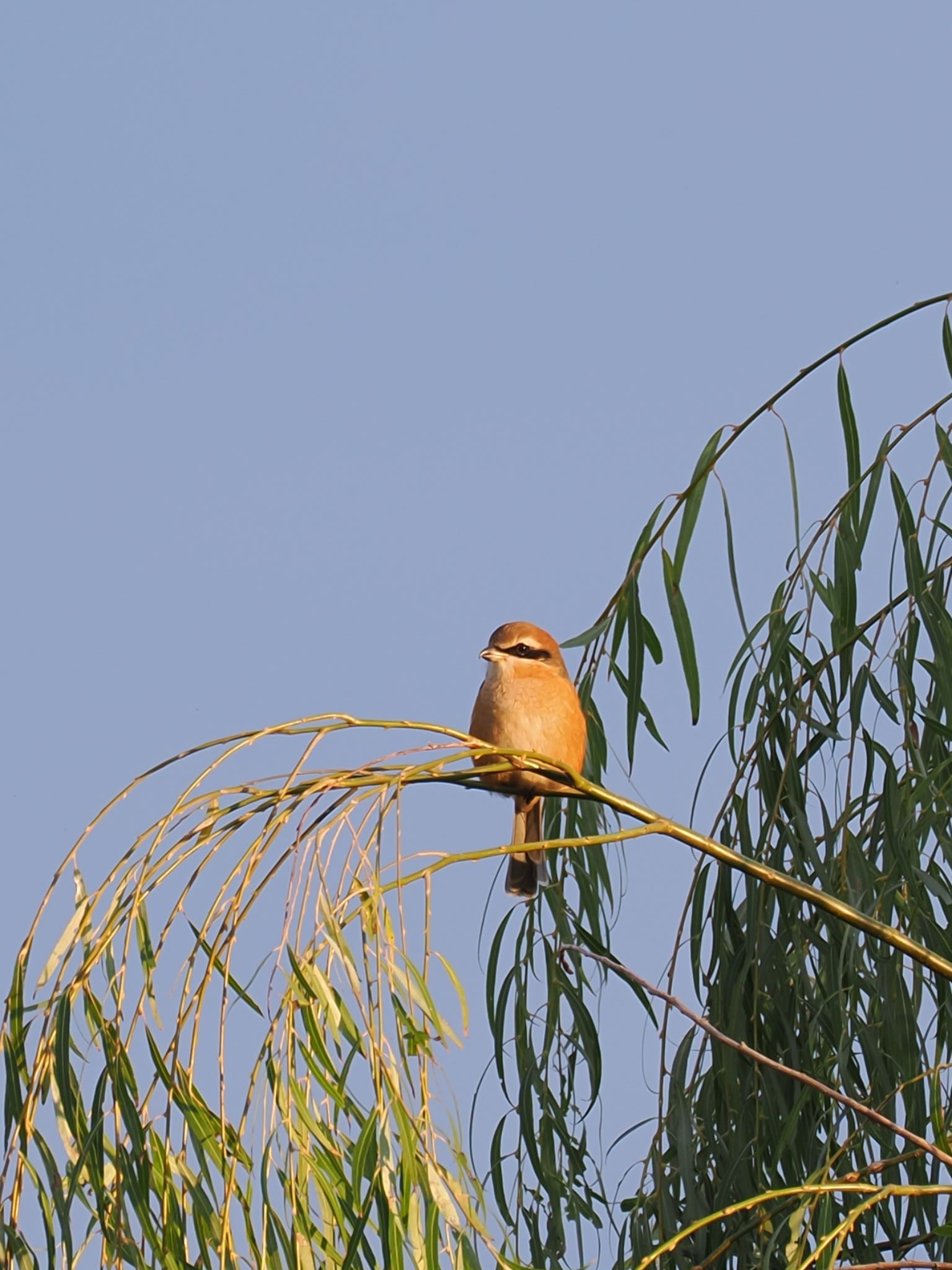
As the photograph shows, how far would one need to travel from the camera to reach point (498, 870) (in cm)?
366

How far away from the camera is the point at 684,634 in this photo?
321 centimetres

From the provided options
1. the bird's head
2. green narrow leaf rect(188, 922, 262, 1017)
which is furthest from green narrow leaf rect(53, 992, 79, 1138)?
the bird's head

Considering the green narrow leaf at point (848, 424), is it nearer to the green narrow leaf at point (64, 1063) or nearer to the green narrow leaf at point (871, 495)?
the green narrow leaf at point (871, 495)

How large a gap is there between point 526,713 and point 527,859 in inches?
13.4

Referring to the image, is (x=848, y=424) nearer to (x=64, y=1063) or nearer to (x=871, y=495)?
(x=871, y=495)

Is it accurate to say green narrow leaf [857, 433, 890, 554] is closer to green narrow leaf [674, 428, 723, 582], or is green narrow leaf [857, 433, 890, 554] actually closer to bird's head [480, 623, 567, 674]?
green narrow leaf [674, 428, 723, 582]

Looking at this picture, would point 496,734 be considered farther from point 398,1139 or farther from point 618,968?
point 398,1139

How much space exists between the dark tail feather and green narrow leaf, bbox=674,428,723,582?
620 mm

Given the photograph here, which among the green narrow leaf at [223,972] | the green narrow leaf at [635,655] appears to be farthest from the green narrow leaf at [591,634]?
the green narrow leaf at [223,972]

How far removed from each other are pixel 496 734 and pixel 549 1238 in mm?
1316

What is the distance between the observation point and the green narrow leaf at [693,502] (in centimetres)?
327

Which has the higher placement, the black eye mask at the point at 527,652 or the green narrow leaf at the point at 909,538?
the black eye mask at the point at 527,652

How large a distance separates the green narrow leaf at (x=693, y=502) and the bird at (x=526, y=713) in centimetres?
64

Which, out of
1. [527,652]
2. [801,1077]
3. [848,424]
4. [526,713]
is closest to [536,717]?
[526,713]
